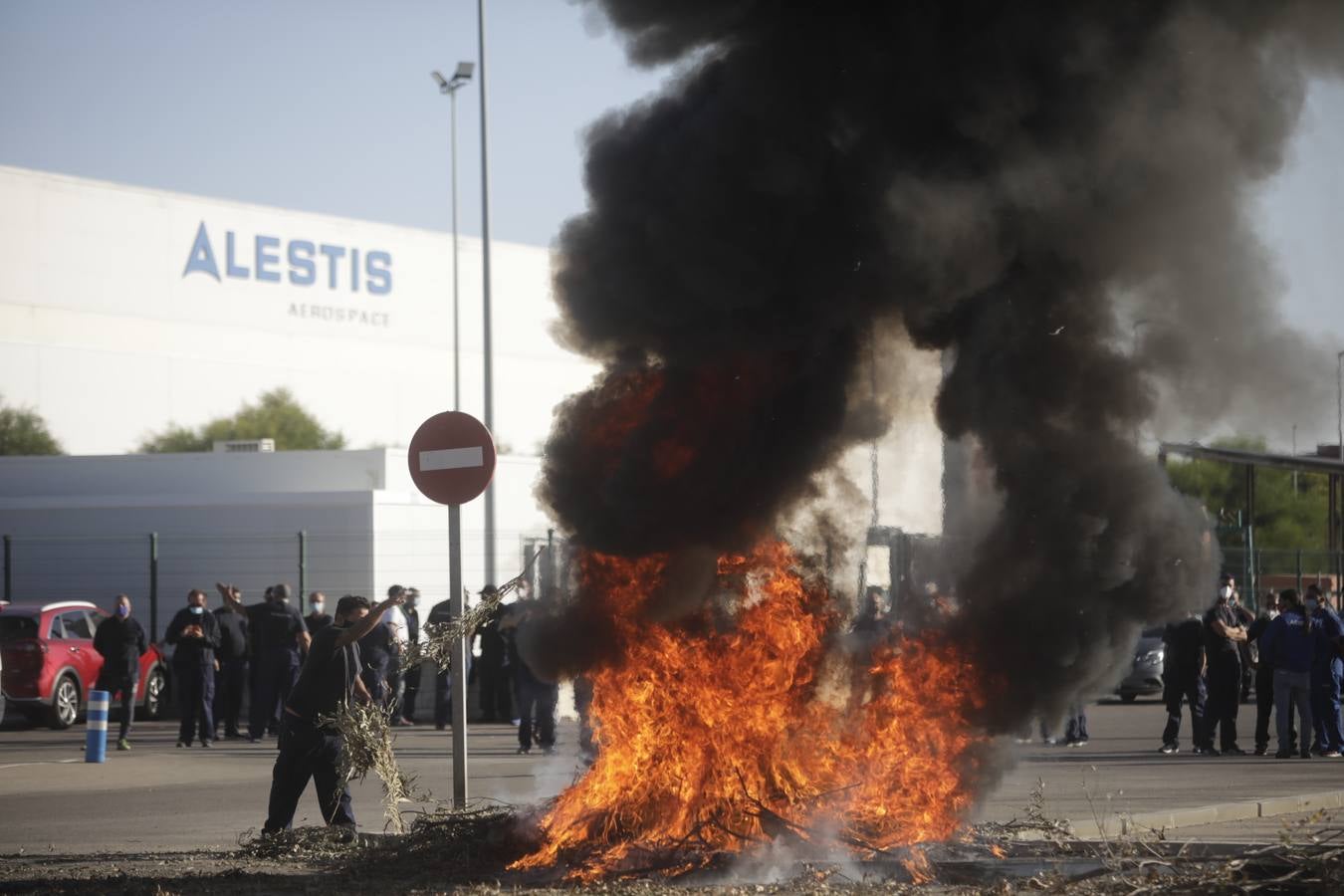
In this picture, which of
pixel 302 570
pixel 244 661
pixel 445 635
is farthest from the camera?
pixel 302 570

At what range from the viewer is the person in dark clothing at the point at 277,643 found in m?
18.7

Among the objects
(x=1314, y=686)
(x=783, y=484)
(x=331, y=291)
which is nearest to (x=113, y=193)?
(x=331, y=291)

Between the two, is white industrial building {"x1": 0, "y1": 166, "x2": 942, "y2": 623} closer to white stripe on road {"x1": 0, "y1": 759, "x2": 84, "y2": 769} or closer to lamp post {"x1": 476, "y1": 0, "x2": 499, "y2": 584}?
lamp post {"x1": 476, "y1": 0, "x2": 499, "y2": 584}

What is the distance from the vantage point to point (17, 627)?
21.1 meters

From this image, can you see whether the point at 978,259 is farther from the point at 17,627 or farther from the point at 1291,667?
the point at 17,627

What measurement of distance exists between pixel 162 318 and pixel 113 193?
420 cm

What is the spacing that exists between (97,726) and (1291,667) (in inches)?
476

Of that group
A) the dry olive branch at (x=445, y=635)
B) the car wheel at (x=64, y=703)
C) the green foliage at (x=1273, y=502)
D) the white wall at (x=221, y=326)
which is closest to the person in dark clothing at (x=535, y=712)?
A: the dry olive branch at (x=445, y=635)

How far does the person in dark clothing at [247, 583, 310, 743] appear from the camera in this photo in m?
18.7

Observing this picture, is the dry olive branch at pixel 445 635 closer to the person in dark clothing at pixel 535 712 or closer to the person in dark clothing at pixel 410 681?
the person in dark clothing at pixel 535 712

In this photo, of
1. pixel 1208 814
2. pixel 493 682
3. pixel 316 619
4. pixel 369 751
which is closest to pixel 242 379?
pixel 493 682

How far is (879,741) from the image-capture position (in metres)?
9.41

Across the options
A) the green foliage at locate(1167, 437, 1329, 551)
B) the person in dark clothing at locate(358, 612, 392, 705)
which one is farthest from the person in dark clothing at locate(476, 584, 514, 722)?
the green foliage at locate(1167, 437, 1329, 551)

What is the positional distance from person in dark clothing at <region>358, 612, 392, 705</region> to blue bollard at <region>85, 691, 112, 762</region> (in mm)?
3029
